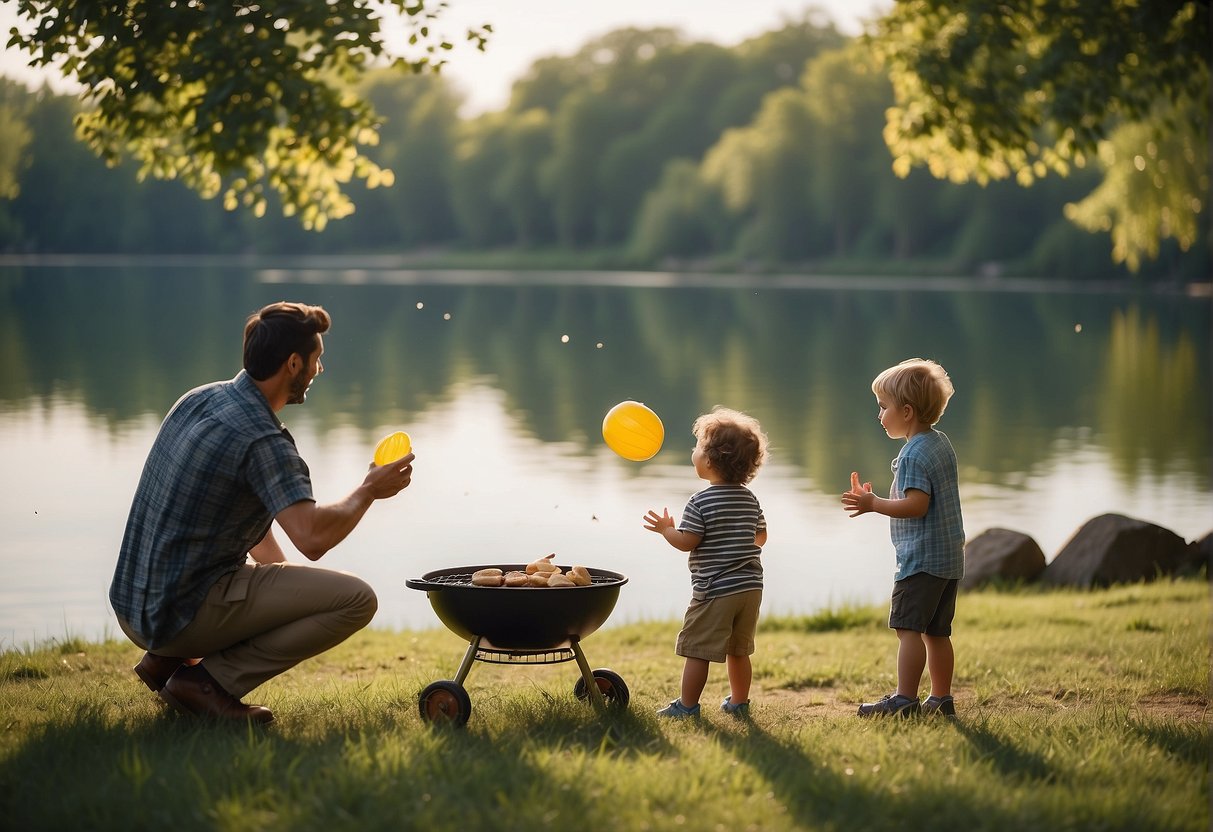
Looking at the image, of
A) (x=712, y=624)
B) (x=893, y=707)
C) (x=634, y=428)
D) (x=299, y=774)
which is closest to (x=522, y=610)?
(x=712, y=624)

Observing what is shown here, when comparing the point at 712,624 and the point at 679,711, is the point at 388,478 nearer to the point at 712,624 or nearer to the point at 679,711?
the point at 712,624

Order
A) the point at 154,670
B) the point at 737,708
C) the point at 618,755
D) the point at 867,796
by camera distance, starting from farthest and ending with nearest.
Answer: the point at 737,708 → the point at 154,670 → the point at 618,755 → the point at 867,796

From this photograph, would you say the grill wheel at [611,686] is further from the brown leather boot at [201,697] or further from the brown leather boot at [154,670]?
the brown leather boot at [154,670]

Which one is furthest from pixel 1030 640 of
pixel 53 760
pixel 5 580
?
pixel 5 580

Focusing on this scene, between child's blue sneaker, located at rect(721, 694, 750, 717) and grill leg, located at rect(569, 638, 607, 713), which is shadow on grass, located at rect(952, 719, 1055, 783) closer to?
child's blue sneaker, located at rect(721, 694, 750, 717)

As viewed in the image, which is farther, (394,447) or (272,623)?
(394,447)

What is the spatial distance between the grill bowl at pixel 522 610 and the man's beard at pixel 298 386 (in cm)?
84

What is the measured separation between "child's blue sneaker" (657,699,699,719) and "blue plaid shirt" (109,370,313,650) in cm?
182

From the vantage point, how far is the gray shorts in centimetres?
589

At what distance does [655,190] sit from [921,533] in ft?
262

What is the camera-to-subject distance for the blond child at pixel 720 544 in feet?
19.1

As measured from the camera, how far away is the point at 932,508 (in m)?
5.90

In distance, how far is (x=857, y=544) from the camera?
1239 cm

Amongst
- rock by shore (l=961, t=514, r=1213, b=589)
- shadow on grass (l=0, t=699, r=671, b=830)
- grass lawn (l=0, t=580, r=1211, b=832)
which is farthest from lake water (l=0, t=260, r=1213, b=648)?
shadow on grass (l=0, t=699, r=671, b=830)
